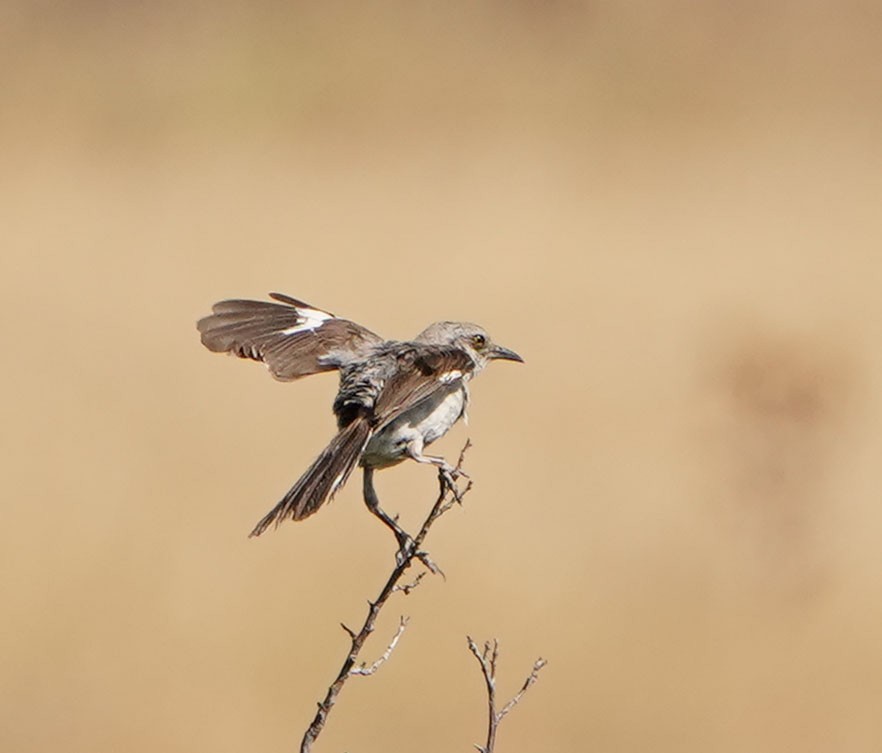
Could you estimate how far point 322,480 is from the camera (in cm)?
333

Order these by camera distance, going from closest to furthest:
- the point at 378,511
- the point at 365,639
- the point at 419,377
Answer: the point at 365,639, the point at 419,377, the point at 378,511

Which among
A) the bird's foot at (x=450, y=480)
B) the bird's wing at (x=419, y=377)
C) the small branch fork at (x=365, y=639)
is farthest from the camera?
the bird's wing at (x=419, y=377)

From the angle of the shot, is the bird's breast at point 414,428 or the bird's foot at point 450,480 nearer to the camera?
the bird's foot at point 450,480

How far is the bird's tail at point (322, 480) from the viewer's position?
3.24 m

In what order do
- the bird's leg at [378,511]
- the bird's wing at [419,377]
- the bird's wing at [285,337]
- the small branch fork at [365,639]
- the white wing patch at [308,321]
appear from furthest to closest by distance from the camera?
the white wing patch at [308,321], the bird's wing at [285,337], the bird's leg at [378,511], the bird's wing at [419,377], the small branch fork at [365,639]

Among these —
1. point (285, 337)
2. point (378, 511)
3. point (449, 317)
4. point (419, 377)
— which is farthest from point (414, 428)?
point (449, 317)

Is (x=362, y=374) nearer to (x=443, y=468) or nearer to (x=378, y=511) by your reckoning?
(x=378, y=511)

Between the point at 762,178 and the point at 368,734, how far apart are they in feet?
17.6

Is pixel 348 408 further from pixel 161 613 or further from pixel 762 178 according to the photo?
pixel 762 178

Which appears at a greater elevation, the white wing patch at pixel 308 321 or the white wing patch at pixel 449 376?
the white wing patch at pixel 308 321

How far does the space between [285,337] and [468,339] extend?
0.55 metres

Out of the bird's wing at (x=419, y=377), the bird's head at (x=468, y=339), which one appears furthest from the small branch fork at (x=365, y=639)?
the bird's head at (x=468, y=339)

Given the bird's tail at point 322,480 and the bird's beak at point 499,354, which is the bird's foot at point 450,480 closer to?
the bird's tail at point 322,480

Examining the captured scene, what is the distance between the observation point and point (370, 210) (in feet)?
33.1
